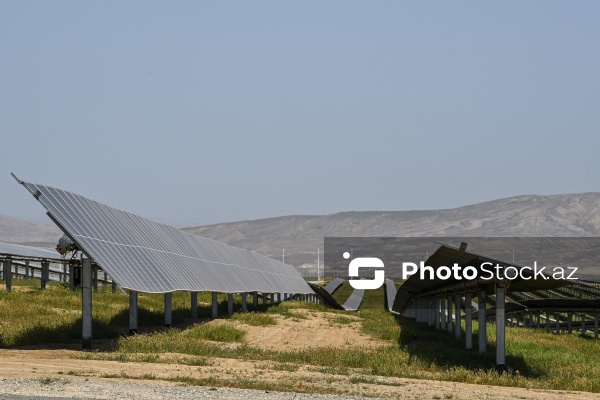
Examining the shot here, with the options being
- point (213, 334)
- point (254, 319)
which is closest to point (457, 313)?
point (254, 319)

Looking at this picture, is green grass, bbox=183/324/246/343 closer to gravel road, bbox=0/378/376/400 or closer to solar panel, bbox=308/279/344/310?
gravel road, bbox=0/378/376/400

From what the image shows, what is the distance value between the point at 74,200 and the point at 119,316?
7.68 metres

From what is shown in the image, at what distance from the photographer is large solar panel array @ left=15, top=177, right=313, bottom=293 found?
24.3 meters

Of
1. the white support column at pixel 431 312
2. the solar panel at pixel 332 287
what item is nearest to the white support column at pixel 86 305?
the white support column at pixel 431 312

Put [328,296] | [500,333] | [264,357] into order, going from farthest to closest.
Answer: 1. [328,296]
2. [500,333]
3. [264,357]

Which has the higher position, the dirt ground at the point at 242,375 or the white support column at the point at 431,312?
the dirt ground at the point at 242,375

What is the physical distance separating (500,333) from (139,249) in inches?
440

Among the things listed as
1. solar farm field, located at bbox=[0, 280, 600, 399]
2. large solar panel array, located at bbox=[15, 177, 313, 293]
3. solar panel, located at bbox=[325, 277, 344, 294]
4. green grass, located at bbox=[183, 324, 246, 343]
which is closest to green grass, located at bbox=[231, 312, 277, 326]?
solar farm field, located at bbox=[0, 280, 600, 399]

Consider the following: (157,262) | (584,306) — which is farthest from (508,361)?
(584,306)

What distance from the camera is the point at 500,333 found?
968 inches

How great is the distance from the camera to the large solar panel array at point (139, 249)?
958 inches

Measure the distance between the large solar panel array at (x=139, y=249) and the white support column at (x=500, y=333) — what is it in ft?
30.1

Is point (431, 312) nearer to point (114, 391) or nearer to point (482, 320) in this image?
point (482, 320)

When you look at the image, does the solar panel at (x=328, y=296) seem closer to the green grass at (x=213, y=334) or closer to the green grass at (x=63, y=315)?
the green grass at (x=63, y=315)
